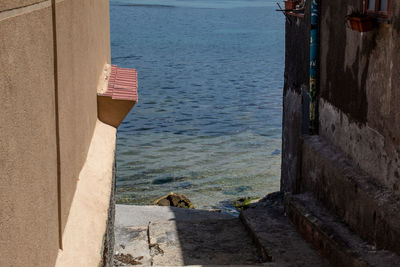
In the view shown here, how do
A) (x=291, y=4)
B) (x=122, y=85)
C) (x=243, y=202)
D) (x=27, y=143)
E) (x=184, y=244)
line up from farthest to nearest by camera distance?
(x=243, y=202) < (x=291, y=4) < (x=184, y=244) < (x=122, y=85) < (x=27, y=143)

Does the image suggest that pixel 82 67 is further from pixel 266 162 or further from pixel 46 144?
pixel 266 162

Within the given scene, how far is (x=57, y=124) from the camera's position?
2.82 metres

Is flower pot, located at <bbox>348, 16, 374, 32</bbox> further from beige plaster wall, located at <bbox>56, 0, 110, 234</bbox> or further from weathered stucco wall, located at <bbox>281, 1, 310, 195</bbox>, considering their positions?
weathered stucco wall, located at <bbox>281, 1, 310, 195</bbox>

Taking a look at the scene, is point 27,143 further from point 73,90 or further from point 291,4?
point 291,4

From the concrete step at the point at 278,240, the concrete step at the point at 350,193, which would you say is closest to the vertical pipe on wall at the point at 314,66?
the concrete step at the point at 350,193

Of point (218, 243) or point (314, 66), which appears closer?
point (218, 243)

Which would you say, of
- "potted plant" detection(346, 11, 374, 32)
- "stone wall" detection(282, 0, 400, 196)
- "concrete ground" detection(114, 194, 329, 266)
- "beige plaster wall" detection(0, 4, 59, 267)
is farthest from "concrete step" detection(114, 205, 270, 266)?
"beige plaster wall" detection(0, 4, 59, 267)

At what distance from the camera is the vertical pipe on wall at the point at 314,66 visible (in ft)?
27.4

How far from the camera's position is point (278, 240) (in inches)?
284

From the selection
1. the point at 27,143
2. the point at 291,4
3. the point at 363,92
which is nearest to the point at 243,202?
the point at 291,4

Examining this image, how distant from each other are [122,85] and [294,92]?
408cm

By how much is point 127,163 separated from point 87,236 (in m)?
15.2

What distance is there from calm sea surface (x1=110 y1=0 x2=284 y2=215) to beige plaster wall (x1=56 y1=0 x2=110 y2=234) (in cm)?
944

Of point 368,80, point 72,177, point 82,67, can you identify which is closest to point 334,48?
point 368,80
